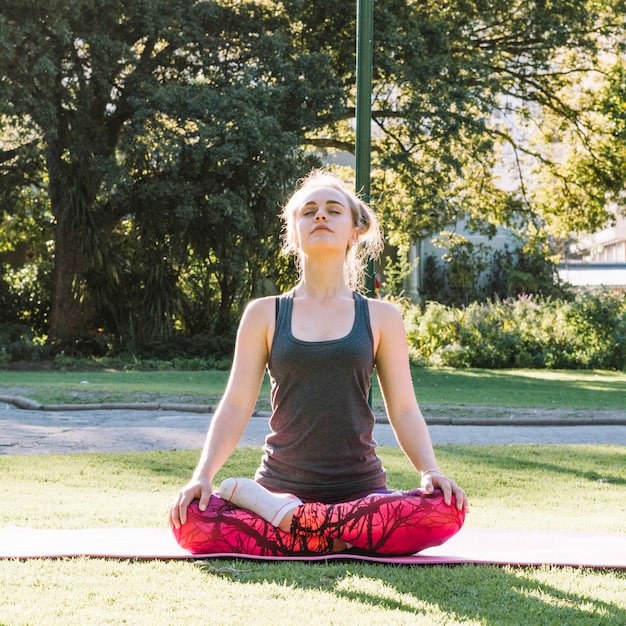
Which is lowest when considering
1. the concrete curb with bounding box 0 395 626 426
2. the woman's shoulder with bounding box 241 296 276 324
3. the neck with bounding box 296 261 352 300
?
the concrete curb with bounding box 0 395 626 426

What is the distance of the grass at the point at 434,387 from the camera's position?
12867mm

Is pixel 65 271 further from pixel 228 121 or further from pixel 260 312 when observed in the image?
pixel 260 312

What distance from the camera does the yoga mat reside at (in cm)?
398

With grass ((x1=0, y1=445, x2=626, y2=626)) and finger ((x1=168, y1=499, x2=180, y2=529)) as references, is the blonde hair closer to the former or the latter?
finger ((x1=168, y1=499, x2=180, y2=529))

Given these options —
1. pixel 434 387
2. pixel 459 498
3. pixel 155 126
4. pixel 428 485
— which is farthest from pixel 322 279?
pixel 155 126

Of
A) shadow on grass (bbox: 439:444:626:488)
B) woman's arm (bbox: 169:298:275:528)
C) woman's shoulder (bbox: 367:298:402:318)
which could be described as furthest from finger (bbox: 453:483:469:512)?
shadow on grass (bbox: 439:444:626:488)

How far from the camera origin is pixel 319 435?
4.08 m

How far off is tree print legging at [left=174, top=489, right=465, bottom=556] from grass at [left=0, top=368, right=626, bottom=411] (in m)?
8.43

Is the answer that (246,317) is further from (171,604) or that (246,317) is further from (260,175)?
(260,175)

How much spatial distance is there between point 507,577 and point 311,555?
2.62ft

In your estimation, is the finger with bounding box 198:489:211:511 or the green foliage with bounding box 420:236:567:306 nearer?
the finger with bounding box 198:489:211:511

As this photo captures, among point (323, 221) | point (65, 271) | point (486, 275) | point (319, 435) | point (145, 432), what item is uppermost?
point (486, 275)

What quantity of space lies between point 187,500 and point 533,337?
17612 millimetres

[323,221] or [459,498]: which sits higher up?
[323,221]
